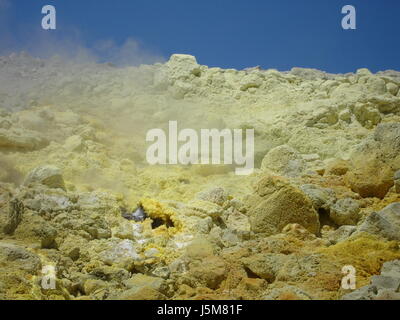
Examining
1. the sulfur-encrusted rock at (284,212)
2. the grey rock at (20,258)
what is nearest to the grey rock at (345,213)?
the sulfur-encrusted rock at (284,212)

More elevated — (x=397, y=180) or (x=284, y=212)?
(x=397, y=180)

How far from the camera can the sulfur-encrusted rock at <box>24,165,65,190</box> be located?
663cm

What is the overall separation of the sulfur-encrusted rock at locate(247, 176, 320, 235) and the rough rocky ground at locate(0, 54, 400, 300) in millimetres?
14

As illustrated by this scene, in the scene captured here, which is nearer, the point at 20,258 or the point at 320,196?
the point at 20,258

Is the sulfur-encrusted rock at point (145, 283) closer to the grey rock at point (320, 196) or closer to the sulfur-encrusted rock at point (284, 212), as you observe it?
the sulfur-encrusted rock at point (284, 212)

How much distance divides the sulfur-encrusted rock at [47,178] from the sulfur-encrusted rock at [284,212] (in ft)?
8.46

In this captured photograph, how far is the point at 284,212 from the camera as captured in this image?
614cm

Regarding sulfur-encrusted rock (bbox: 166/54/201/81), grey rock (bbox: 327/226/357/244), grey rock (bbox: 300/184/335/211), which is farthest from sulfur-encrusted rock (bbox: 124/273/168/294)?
sulfur-encrusted rock (bbox: 166/54/201/81)

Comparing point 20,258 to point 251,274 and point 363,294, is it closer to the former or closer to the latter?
point 251,274

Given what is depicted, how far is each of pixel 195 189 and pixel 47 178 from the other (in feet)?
7.54

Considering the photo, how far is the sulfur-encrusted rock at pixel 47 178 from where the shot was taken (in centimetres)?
663

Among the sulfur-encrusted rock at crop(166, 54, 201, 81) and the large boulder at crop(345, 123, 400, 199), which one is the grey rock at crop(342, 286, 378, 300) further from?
the sulfur-encrusted rock at crop(166, 54, 201, 81)

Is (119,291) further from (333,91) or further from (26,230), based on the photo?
(333,91)

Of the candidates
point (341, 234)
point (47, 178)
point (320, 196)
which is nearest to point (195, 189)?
point (320, 196)
